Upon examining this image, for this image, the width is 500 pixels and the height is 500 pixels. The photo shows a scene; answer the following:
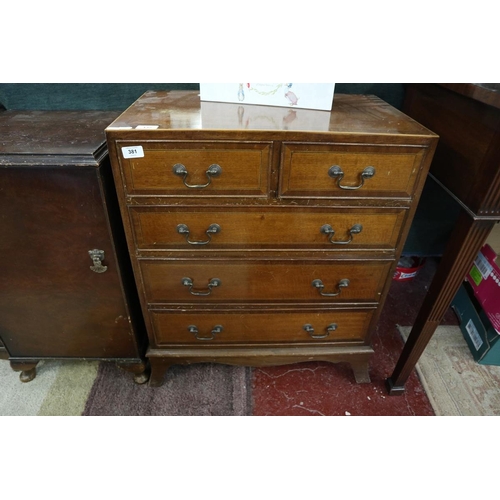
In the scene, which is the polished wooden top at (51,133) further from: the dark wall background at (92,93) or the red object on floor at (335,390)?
the red object on floor at (335,390)

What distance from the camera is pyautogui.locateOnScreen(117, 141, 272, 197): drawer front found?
2.82 ft

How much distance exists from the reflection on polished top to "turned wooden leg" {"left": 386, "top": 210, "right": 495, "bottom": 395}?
0.27 m

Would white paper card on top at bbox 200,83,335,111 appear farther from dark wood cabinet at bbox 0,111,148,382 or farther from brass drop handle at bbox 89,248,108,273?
brass drop handle at bbox 89,248,108,273

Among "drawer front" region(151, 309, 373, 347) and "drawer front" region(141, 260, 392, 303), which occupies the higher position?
"drawer front" region(141, 260, 392, 303)

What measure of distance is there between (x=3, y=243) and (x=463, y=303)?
1.79m

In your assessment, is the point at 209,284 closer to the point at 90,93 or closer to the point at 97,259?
the point at 97,259

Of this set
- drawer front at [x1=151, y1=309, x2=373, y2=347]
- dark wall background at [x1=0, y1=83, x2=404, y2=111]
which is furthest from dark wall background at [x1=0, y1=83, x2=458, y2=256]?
drawer front at [x1=151, y1=309, x2=373, y2=347]

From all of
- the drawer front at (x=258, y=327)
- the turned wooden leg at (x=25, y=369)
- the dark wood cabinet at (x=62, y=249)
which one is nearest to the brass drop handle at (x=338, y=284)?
the drawer front at (x=258, y=327)

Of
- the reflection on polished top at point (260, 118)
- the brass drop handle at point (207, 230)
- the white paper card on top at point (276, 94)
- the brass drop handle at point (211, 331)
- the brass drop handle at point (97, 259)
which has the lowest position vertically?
the brass drop handle at point (211, 331)

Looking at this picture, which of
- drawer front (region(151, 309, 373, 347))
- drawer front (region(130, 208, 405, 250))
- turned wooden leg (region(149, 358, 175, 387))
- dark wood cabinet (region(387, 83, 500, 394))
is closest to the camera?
dark wood cabinet (region(387, 83, 500, 394))

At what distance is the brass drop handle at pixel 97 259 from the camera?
3.39 ft

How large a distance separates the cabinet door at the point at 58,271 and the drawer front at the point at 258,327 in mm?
144

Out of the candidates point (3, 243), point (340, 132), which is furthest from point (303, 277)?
point (3, 243)

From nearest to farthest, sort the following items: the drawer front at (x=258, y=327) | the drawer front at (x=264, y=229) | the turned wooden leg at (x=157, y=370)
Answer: the drawer front at (x=264, y=229) → the drawer front at (x=258, y=327) → the turned wooden leg at (x=157, y=370)
